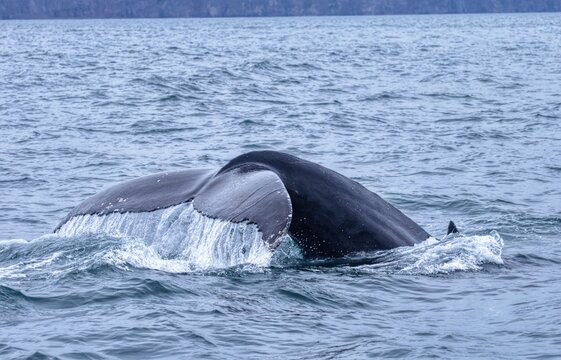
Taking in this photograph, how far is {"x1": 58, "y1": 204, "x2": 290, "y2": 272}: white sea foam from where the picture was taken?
7.61 m

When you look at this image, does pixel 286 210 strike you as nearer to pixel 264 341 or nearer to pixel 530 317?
pixel 264 341

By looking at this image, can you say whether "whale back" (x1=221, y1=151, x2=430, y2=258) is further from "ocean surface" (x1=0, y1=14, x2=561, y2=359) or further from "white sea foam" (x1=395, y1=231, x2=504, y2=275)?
"white sea foam" (x1=395, y1=231, x2=504, y2=275)

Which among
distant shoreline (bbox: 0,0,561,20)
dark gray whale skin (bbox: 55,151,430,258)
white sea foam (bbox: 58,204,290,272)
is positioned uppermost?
dark gray whale skin (bbox: 55,151,430,258)

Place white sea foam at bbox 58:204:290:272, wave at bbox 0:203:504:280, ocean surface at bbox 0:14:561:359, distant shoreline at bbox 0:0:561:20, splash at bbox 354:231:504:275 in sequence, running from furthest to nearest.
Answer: distant shoreline at bbox 0:0:561:20 < splash at bbox 354:231:504:275 < wave at bbox 0:203:504:280 < white sea foam at bbox 58:204:290:272 < ocean surface at bbox 0:14:561:359

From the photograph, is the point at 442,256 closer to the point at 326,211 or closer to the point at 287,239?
the point at 287,239

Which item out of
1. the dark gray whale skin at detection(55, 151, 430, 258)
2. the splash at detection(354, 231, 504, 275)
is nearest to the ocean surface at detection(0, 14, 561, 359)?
the splash at detection(354, 231, 504, 275)

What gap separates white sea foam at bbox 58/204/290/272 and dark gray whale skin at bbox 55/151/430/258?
0.39 feet

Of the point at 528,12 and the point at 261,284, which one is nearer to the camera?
the point at 261,284

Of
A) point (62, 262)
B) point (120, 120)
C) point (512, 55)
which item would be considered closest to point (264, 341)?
point (62, 262)

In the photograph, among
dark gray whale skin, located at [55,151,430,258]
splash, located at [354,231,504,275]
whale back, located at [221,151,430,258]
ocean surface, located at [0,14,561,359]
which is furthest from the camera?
splash, located at [354,231,504,275]

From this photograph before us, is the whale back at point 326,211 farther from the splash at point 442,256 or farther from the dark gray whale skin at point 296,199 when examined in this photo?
the splash at point 442,256

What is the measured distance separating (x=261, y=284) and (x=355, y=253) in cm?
68

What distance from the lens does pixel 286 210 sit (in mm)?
6594

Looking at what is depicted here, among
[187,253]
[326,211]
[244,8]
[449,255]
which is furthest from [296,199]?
[244,8]
